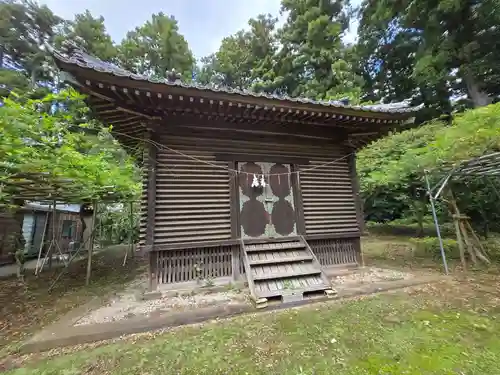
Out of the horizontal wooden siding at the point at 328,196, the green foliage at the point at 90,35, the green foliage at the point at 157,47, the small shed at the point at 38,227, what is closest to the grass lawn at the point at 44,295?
the small shed at the point at 38,227

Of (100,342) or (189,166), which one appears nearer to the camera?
(100,342)

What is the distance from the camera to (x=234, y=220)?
5367 mm

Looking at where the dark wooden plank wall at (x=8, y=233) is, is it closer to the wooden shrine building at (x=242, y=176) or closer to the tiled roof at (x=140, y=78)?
the wooden shrine building at (x=242, y=176)

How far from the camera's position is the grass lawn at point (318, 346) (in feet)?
8.24

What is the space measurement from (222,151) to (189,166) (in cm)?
83

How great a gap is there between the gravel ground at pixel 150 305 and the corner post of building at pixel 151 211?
467 mm

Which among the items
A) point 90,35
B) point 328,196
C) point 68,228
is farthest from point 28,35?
point 328,196

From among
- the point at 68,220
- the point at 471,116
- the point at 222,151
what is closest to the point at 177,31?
the point at 68,220

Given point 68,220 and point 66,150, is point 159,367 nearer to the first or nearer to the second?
point 66,150

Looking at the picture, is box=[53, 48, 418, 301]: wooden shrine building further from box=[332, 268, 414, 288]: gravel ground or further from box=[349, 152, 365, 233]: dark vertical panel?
box=[332, 268, 414, 288]: gravel ground

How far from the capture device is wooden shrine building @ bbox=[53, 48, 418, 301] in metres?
4.49

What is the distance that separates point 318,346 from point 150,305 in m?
2.91

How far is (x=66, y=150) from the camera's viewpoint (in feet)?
13.4

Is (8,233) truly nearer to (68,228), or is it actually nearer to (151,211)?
(68,228)
